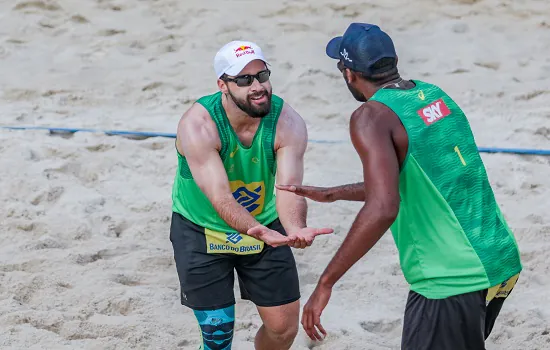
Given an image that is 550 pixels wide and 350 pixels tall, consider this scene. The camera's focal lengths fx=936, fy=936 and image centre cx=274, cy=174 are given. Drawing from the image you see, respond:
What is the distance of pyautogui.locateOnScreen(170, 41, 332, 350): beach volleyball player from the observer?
402 cm

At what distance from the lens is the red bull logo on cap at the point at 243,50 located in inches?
159

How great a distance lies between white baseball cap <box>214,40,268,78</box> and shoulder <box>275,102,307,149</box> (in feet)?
0.93

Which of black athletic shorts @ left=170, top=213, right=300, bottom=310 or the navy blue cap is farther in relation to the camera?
black athletic shorts @ left=170, top=213, right=300, bottom=310

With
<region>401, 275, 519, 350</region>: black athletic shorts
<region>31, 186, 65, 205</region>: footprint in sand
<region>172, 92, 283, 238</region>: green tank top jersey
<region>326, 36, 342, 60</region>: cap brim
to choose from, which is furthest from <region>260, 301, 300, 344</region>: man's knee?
<region>31, 186, 65, 205</region>: footprint in sand

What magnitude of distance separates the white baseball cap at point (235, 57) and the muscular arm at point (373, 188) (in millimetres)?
1034

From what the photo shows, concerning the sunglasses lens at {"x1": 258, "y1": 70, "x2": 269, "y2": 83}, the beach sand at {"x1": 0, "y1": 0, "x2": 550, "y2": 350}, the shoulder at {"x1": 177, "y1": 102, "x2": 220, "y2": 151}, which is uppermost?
the sunglasses lens at {"x1": 258, "y1": 70, "x2": 269, "y2": 83}

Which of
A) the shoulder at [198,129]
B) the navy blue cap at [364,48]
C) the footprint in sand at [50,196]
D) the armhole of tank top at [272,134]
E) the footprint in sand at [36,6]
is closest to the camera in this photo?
the navy blue cap at [364,48]

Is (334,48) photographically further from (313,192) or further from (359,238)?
(359,238)

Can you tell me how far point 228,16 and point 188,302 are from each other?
16.4 ft

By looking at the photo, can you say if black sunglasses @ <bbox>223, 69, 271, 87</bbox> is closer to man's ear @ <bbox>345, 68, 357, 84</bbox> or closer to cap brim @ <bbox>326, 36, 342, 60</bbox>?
cap brim @ <bbox>326, 36, 342, 60</bbox>

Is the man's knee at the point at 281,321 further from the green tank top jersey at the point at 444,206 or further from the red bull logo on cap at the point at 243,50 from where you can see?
the red bull logo on cap at the point at 243,50

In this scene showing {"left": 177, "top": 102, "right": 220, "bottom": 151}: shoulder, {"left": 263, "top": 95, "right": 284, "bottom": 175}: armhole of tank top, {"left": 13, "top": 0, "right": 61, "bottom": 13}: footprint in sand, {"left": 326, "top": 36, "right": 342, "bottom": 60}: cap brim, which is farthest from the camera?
{"left": 13, "top": 0, "right": 61, "bottom": 13}: footprint in sand

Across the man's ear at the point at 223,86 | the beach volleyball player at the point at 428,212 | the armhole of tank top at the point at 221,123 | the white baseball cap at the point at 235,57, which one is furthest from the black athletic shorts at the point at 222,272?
the beach volleyball player at the point at 428,212

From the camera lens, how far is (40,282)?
17.2 ft
